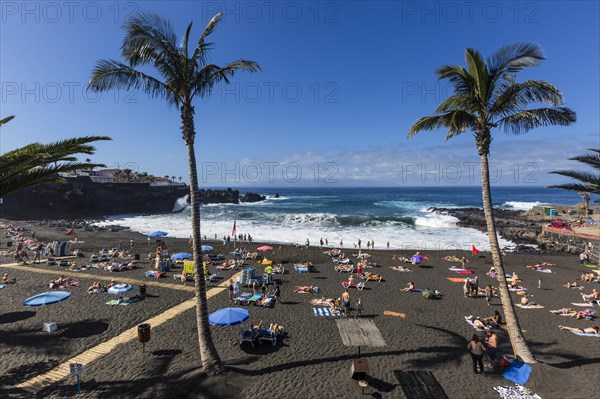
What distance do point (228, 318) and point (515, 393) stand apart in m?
10.8

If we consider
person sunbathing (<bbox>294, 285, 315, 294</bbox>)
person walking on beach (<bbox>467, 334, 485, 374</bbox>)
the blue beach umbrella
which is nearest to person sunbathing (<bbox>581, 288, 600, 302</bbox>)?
person walking on beach (<bbox>467, 334, 485, 374</bbox>)

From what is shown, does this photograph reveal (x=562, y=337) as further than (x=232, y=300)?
No

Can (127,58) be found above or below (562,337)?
above

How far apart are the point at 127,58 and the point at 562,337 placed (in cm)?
2143

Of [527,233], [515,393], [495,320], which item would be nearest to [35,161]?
[515,393]

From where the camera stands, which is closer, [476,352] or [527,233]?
[476,352]

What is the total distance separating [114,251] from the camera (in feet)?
106

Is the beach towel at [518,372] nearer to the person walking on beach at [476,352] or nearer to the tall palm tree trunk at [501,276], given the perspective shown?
the tall palm tree trunk at [501,276]

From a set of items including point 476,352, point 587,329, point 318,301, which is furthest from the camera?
point 318,301

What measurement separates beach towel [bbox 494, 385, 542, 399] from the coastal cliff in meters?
79.6

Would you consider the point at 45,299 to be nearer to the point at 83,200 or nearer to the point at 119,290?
the point at 119,290

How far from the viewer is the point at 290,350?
1289 centimetres

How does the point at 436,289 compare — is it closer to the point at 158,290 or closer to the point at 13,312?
the point at 158,290

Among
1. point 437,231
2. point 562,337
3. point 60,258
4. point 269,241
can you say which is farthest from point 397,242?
point 60,258
